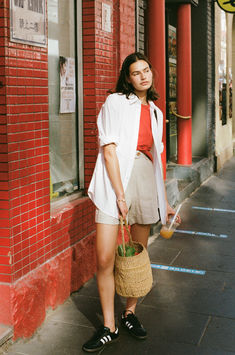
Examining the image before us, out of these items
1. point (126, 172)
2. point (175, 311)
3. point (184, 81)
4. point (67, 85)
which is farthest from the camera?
point (184, 81)

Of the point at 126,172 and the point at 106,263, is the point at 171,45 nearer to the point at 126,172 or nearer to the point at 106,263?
the point at 126,172

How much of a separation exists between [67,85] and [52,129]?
49 centimetres

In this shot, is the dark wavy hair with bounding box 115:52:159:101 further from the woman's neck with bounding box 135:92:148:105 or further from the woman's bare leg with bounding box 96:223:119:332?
the woman's bare leg with bounding box 96:223:119:332

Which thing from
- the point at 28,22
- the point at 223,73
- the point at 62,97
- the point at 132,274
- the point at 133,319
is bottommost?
the point at 133,319

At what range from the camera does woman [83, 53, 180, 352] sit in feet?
12.0

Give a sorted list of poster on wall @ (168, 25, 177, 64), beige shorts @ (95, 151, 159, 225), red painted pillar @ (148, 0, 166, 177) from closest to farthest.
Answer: beige shorts @ (95, 151, 159, 225)
red painted pillar @ (148, 0, 166, 177)
poster on wall @ (168, 25, 177, 64)

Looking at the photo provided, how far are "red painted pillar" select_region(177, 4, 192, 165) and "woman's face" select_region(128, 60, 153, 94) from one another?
639cm

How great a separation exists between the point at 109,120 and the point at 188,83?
22.0 feet

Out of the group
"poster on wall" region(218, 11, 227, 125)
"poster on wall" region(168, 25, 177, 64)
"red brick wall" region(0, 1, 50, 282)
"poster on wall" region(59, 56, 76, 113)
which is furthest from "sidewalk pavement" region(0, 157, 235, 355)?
"poster on wall" region(218, 11, 227, 125)

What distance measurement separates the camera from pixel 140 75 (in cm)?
378

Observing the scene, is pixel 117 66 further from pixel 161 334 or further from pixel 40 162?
pixel 161 334

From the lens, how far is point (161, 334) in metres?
4.05

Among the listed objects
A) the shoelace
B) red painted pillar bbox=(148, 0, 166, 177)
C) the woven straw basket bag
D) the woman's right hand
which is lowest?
the shoelace

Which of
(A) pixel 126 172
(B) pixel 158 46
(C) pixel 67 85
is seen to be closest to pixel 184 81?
(B) pixel 158 46
